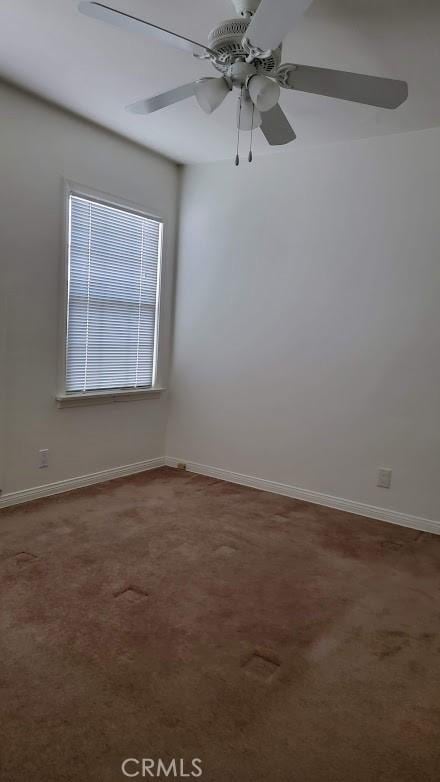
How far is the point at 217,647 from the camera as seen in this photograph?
78.8 inches

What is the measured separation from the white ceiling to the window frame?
49 centimetres

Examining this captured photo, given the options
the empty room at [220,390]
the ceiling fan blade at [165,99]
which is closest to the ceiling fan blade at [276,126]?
the empty room at [220,390]

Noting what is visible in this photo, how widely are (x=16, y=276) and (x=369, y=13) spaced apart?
91.6 inches

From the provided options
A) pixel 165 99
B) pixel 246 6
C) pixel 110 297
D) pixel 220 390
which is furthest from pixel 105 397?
pixel 246 6

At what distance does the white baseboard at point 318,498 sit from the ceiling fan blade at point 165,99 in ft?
8.88

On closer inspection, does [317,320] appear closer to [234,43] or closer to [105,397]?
[105,397]

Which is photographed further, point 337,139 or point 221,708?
point 337,139

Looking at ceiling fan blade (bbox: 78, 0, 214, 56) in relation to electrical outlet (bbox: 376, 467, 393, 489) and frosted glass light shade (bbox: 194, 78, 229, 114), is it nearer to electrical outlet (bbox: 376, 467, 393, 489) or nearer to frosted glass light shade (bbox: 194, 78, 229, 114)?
frosted glass light shade (bbox: 194, 78, 229, 114)

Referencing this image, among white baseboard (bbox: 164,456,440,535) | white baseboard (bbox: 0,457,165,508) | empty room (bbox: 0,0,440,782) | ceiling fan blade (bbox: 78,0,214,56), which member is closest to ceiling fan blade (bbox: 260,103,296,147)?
empty room (bbox: 0,0,440,782)

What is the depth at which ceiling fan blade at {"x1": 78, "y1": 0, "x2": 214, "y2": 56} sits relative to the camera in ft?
5.48

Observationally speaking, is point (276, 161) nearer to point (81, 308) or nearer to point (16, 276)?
point (81, 308)

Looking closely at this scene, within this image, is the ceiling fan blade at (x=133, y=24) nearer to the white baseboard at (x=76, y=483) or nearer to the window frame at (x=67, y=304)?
the window frame at (x=67, y=304)

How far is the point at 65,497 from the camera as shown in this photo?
11.8 feet

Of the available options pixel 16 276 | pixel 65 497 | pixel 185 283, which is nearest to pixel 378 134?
pixel 185 283
